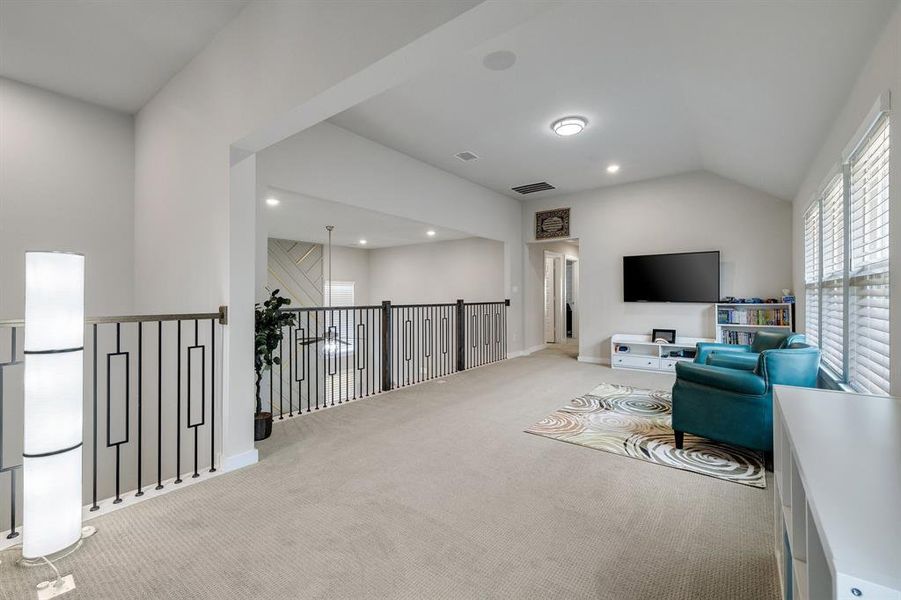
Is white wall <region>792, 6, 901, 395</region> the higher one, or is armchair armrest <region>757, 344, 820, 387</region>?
white wall <region>792, 6, 901, 395</region>

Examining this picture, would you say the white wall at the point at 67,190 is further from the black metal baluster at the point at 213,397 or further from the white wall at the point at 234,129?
the black metal baluster at the point at 213,397

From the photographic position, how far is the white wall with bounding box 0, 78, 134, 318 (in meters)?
3.18

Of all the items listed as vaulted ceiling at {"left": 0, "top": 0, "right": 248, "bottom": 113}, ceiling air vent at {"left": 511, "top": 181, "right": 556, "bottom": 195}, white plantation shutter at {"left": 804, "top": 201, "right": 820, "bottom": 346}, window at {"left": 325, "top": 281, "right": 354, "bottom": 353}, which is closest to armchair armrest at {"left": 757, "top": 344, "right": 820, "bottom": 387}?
white plantation shutter at {"left": 804, "top": 201, "right": 820, "bottom": 346}

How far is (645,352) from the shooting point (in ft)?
19.7

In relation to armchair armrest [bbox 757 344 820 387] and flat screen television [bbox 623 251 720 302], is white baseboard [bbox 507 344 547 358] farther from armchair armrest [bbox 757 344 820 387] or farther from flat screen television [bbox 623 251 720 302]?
armchair armrest [bbox 757 344 820 387]

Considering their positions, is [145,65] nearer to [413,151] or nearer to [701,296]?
[413,151]

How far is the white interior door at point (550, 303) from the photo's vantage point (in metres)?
8.98

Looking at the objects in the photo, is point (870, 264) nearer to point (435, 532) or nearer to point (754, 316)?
point (435, 532)

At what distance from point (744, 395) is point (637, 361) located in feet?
11.1

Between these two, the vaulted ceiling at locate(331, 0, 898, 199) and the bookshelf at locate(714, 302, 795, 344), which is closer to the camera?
the vaulted ceiling at locate(331, 0, 898, 199)

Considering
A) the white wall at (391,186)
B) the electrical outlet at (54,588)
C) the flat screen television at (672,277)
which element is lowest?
the electrical outlet at (54,588)

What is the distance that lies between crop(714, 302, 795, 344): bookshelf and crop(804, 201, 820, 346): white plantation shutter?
76 cm

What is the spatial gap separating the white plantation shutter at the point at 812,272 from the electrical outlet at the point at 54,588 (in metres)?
5.33

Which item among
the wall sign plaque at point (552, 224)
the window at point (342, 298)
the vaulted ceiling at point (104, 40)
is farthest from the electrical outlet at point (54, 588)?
the window at point (342, 298)
